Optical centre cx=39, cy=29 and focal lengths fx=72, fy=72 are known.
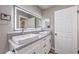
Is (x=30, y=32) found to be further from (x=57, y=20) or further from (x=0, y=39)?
(x=57, y=20)

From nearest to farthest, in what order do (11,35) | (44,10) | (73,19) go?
(11,35) → (44,10) → (73,19)

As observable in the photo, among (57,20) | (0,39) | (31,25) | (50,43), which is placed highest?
(57,20)

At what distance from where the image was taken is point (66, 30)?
5.88ft

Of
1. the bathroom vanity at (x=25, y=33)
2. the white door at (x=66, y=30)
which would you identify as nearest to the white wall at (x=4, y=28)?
the bathroom vanity at (x=25, y=33)

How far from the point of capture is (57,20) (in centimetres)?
176

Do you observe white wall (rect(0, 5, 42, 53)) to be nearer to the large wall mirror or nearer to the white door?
the large wall mirror

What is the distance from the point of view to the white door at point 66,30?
1.71 meters

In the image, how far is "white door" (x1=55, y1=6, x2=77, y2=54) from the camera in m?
1.71

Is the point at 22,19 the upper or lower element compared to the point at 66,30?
upper

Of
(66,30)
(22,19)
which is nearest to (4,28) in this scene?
(22,19)

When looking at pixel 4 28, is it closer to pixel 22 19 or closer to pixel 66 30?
pixel 22 19

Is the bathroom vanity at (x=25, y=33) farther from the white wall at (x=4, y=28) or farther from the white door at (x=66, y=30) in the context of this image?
the white door at (x=66, y=30)
